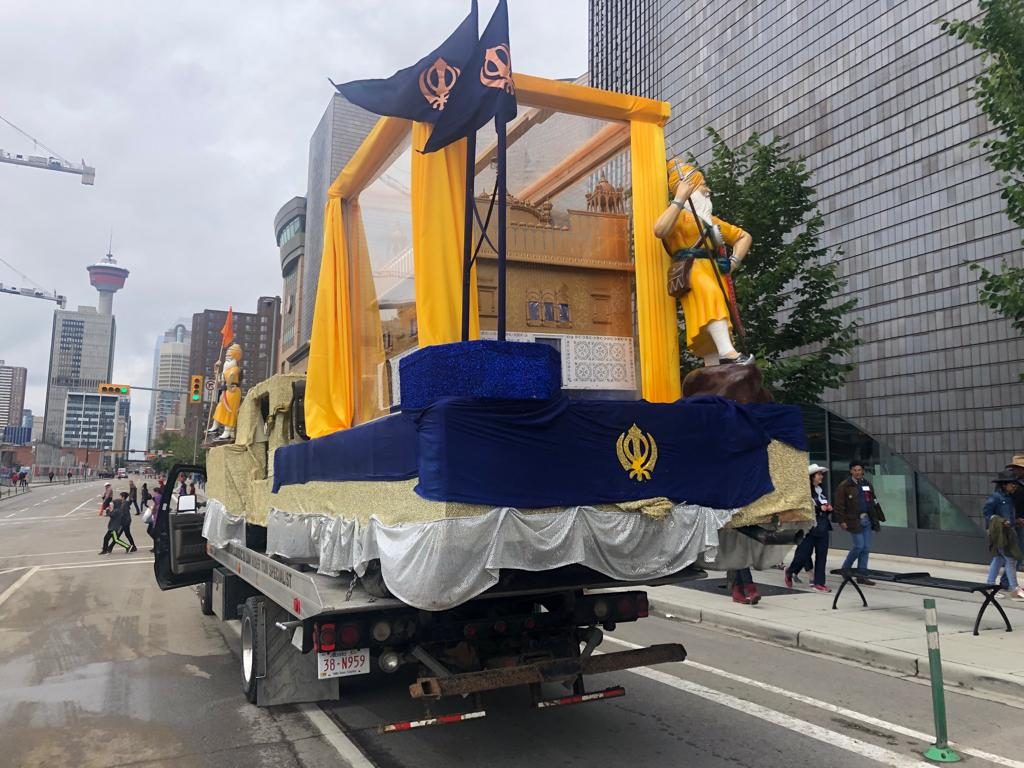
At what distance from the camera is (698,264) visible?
18.0 ft

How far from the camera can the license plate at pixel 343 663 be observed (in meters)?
4.48

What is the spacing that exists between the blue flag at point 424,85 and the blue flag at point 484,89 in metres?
0.07

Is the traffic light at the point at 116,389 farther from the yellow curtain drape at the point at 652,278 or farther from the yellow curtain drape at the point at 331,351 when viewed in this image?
the yellow curtain drape at the point at 652,278

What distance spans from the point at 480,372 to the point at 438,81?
2.02 m

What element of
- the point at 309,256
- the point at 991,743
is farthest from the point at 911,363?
the point at 309,256

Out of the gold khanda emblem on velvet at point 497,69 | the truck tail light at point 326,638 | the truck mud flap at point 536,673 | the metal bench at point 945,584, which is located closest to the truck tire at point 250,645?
the truck tail light at point 326,638

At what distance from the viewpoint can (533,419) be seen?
4.03 metres

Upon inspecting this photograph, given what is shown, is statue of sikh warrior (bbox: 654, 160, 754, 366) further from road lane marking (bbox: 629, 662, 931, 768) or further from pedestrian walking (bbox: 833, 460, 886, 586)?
pedestrian walking (bbox: 833, 460, 886, 586)

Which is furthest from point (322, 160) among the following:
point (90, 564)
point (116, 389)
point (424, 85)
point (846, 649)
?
point (424, 85)

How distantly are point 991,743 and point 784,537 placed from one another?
2.22m

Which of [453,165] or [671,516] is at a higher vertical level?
[453,165]

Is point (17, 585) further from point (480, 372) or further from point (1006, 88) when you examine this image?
point (1006, 88)

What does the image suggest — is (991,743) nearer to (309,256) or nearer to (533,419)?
(533,419)

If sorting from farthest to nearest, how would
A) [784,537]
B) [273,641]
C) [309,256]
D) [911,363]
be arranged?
[309,256]
[911,363]
[273,641]
[784,537]
